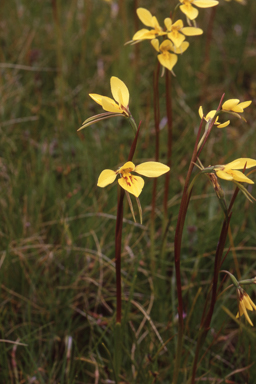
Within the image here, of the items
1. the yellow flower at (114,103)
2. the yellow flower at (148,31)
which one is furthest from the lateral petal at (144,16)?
the yellow flower at (114,103)

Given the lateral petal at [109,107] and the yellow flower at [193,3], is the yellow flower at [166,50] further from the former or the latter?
the lateral petal at [109,107]

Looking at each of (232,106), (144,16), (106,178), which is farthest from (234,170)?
Result: (144,16)

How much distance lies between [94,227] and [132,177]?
1.06 metres

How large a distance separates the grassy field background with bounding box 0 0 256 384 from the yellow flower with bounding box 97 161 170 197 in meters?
0.43

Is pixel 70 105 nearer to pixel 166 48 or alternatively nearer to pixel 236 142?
pixel 236 142

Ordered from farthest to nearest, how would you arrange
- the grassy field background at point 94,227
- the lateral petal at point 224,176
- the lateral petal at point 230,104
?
the grassy field background at point 94,227, the lateral petal at point 230,104, the lateral petal at point 224,176

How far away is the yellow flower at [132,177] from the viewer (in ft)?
2.91

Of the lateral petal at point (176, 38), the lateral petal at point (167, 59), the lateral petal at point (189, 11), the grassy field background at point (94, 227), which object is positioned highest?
the lateral petal at point (189, 11)

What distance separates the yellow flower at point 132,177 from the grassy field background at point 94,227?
1.42 feet

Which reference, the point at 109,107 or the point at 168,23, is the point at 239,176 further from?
the point at 168,23

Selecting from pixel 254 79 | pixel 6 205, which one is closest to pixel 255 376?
pixel 6 205

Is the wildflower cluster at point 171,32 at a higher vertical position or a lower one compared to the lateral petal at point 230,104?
higher

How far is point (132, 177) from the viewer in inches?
36.4

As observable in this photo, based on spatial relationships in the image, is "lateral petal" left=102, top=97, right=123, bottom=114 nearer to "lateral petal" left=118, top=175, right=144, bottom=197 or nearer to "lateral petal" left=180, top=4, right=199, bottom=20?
"lateral petal" left=118, top=175, right=144, bottom=197
